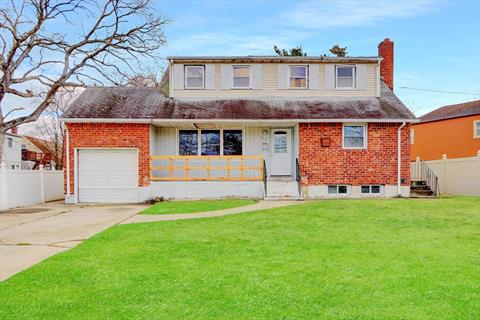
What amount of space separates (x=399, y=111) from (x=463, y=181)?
176 inches

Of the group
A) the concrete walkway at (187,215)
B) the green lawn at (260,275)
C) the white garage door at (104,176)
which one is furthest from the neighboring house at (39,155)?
the green lawn at (260,275)

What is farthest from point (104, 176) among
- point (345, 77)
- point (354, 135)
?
point (345, 77)

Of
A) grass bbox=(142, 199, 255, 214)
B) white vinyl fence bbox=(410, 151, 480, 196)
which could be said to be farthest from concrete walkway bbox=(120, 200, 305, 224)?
white vinyl fence bbox=(410, 151, 480, 196)

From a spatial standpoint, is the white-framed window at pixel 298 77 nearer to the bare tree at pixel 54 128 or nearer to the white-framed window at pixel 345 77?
the white-framed window at pixel 345 77

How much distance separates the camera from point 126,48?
2662cm

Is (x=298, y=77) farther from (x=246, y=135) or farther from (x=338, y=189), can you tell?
(x=338, y=189)

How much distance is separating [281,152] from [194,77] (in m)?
5.39

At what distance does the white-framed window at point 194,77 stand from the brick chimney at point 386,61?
30.1 feet

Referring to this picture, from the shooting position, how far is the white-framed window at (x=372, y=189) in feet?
56.4

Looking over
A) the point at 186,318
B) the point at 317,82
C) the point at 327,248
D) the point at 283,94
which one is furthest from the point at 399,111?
the point at 186,318

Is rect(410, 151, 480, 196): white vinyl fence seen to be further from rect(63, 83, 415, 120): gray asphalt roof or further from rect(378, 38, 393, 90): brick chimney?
rect(378, 38, 393, 90): brick chimney

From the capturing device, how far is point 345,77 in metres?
18.9

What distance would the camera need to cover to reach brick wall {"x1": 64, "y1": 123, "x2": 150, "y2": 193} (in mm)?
16859

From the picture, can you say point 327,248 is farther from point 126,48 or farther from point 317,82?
point 126,48
